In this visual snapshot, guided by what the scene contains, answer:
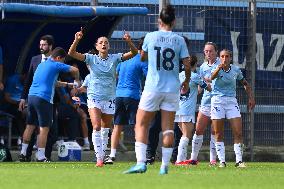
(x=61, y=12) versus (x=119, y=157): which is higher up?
(x=61, y=12)

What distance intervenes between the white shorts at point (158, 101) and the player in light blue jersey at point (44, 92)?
4.99 metres

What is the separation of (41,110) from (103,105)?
6.76 feet

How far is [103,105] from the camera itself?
59.9 ft

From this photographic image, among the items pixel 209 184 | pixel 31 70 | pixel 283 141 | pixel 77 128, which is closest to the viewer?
pixel 209 184

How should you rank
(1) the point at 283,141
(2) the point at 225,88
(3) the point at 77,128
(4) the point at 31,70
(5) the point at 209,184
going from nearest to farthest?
1. (5) the point at 209,184
2. (2) the point at 225,88
3. (4) the point at 31,70
4. (3) the point at 77,128
5. (1) the point at 283,141

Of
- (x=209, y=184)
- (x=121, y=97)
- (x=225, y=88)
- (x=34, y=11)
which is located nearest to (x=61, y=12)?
(x=34, y=11)

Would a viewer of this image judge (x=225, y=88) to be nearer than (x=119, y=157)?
Yes

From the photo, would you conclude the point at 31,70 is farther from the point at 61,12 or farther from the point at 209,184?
the point at 209,184

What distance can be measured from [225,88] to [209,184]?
629 centimetres

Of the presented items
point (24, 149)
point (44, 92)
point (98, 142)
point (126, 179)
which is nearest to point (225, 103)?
point (98, 142)

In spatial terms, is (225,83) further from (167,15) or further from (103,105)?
(167,15)

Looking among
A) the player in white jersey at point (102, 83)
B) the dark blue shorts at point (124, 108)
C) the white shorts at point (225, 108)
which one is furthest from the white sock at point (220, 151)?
the player in white jersey at point (102, 83)

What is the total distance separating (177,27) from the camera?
22953mm

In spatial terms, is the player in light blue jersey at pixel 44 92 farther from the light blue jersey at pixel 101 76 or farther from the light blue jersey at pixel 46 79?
the light blue jersey at pixel 101 76
